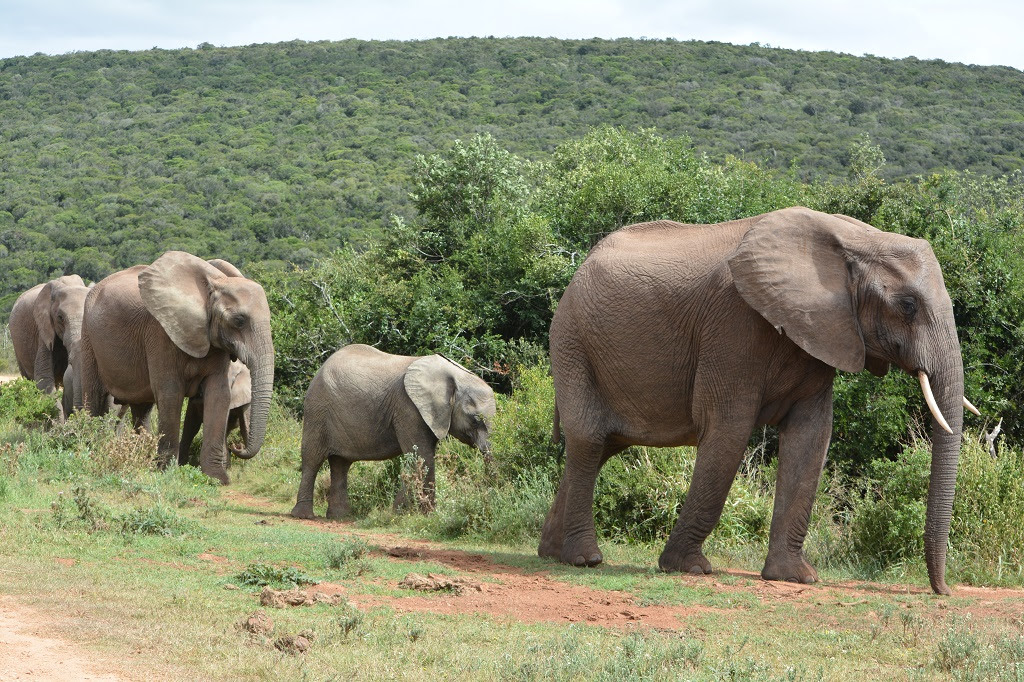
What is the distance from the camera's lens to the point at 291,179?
53.3m

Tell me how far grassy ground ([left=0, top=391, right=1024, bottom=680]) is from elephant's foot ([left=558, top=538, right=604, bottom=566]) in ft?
0.49

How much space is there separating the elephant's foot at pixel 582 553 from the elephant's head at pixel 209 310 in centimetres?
532

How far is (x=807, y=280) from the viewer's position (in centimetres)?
899

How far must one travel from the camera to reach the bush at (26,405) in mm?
18906

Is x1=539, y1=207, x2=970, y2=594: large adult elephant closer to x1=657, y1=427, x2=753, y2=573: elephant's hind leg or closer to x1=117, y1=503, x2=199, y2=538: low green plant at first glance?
x1=657, y1=427, x2=753, y2=573: elephant's hind leg

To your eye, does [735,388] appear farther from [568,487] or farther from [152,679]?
[152,679]

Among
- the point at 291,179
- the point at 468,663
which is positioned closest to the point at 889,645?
the point at 468,663

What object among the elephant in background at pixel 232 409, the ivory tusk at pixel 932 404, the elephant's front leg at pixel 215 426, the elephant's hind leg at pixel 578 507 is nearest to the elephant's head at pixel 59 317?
the elephant in background at pixel 232 409

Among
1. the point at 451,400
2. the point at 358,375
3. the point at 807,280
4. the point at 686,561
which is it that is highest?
the point at 807,280

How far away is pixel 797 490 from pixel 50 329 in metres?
15.7

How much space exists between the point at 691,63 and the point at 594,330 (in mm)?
61623

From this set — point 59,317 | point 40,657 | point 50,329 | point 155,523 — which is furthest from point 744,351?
point 50,329

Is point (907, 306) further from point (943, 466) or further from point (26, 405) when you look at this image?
point (26, 405)

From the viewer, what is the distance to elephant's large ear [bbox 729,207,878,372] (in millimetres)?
8836
